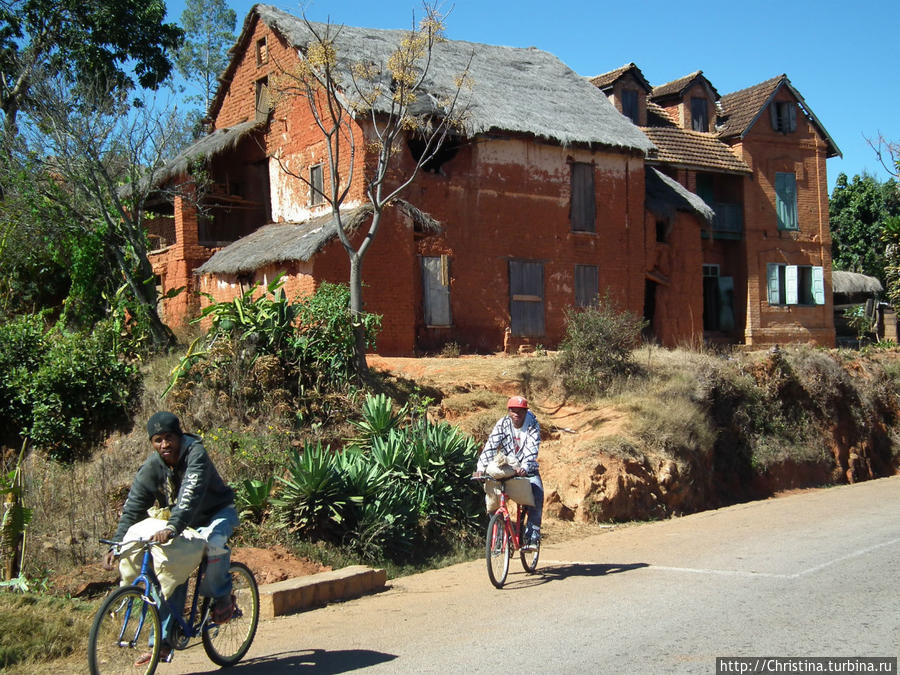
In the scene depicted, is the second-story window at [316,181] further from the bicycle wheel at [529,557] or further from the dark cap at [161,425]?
the dark cap at [161,425]

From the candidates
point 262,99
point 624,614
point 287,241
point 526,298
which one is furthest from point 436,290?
point 624,614

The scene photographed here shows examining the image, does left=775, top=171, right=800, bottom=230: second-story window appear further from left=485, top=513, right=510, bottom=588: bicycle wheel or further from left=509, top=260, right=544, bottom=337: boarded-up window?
left=485, top=513, right=510, bottom=588: bicycle wheel

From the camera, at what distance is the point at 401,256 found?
20.8 metres

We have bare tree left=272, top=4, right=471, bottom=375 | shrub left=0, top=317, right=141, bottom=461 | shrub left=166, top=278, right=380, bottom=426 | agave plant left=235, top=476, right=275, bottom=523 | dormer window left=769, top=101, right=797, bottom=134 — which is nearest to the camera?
agave plant left=235, top=476, right=275, bottom=523

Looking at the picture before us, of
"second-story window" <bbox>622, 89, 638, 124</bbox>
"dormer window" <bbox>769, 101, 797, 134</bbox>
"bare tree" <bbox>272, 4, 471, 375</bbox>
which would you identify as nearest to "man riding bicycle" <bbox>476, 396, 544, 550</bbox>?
"bare tree" <bbox>272, 4, 471, 375</bbox>

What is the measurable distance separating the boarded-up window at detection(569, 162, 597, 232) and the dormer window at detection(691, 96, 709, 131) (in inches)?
378

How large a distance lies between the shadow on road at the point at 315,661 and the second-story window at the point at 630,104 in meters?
26.6

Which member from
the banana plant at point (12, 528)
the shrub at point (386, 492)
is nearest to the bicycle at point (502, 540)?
the shrub at point (386, 492)

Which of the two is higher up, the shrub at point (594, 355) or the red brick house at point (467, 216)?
the red brick house at point (467, 216)

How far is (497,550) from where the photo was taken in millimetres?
8844

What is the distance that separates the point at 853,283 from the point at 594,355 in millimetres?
24201

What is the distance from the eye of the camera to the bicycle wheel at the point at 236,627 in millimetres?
6418

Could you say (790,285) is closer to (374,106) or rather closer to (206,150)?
(374,106)

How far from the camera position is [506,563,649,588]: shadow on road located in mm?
9156
